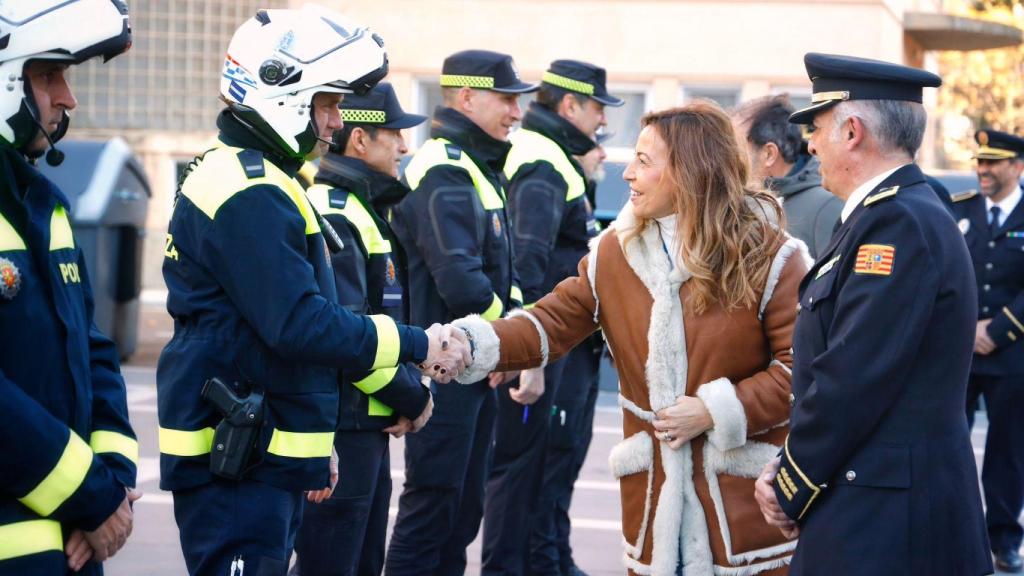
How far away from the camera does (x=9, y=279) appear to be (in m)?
2.79

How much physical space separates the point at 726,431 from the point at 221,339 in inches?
58.5

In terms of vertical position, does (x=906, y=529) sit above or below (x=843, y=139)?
below

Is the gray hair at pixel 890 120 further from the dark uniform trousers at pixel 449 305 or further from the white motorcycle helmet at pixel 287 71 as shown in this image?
the dark uniform trousers at pixel 449 305

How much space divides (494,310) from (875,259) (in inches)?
100

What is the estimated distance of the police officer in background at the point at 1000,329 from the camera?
24.0 ft

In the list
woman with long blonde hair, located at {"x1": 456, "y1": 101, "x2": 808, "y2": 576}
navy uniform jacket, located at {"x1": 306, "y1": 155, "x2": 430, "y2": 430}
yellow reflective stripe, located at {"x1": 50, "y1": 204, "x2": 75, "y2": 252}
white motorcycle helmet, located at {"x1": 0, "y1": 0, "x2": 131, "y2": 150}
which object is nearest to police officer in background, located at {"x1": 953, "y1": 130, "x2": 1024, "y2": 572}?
woman with long blonde hair, located at {"x1": 456, "y1": 101, "x2": 808, "y2": 576}

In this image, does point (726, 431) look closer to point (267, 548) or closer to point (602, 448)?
point (267, 548)

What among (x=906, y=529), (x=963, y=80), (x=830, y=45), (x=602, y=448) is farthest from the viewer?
(x=963, y=80)

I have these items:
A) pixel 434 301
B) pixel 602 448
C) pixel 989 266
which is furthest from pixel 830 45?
pixel 434 301

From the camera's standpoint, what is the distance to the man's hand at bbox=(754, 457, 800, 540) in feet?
11.6

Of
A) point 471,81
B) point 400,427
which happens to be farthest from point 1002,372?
point 400,427

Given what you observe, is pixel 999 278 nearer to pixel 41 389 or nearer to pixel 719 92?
pixel 41 389

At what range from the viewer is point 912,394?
10.9ft

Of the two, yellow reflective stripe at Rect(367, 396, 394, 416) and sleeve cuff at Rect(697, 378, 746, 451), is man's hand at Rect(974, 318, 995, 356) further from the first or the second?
yellow reflective stripe at Rect(367, 396, 394, 416)
